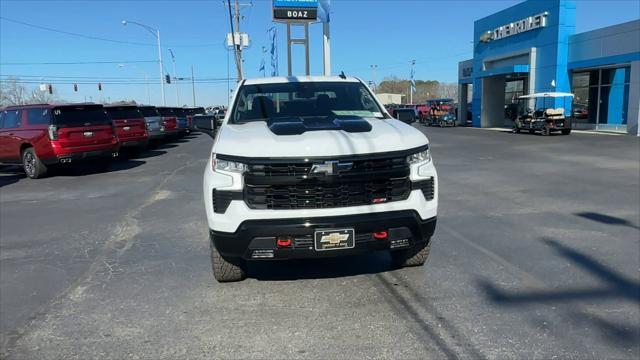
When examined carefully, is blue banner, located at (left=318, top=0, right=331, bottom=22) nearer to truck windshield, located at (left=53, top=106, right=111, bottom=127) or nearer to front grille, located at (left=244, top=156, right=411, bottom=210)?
truck windshield, located at (left=53, top=106, right=111, bottom=127)

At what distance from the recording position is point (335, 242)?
3.98 m

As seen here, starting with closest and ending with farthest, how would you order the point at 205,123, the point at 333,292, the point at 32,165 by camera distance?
the point at 333,292, the point at 205,123, the point at 32,165

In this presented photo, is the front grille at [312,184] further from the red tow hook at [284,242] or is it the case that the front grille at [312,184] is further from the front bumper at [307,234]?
the red tow hook at [284,242]

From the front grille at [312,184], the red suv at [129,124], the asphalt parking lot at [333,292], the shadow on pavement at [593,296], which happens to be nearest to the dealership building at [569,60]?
the asphalt parking lot at [333,292]

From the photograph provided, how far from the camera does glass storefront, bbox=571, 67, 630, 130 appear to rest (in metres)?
28.0

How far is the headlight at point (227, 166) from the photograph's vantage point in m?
4.04

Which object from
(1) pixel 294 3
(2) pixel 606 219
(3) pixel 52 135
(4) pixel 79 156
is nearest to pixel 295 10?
(1) pixel 294 3

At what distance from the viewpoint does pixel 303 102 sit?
223 inches

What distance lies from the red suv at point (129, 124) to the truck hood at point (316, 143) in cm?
1426

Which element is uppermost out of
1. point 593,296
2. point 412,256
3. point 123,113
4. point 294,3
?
point 294,3

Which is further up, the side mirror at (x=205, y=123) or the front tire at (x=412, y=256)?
the side mirror at (x=205, y=123)

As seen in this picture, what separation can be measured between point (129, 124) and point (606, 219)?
1524 centimetres

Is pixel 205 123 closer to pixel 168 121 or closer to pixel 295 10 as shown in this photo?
pixel 295 10

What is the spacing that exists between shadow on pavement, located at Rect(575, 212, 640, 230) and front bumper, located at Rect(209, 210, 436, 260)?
14.0 ft
